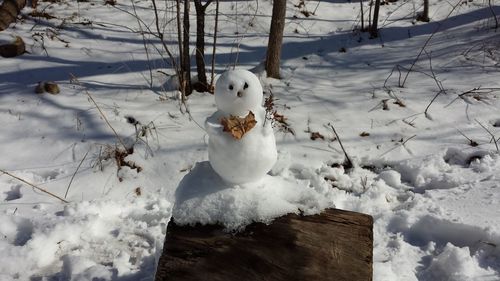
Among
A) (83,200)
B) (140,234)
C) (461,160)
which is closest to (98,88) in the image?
(83,200)

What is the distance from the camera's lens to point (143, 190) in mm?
2576

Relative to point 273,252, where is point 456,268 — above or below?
below

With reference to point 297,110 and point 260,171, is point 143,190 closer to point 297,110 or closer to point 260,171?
point 260,171

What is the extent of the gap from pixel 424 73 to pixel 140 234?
3.15 meters

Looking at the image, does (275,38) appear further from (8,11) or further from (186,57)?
(8,11)

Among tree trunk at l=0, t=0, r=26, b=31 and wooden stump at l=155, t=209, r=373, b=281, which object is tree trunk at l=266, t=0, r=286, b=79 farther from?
tree trunk at l=0, t=0, r=26, b=31

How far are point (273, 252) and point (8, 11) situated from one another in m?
4.21

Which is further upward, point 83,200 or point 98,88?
point 98,88

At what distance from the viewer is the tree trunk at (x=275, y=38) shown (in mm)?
3408

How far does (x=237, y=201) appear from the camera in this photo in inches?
65.8

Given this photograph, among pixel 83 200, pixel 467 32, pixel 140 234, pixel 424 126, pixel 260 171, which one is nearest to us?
pixel 260 171

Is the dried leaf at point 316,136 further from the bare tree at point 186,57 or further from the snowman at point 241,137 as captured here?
the snowman at point 241,137

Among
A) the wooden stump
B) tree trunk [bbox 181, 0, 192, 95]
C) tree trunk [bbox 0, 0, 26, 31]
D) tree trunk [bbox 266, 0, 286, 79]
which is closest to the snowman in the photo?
the wooden stump

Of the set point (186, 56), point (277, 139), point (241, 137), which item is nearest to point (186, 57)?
point (186, 56)
